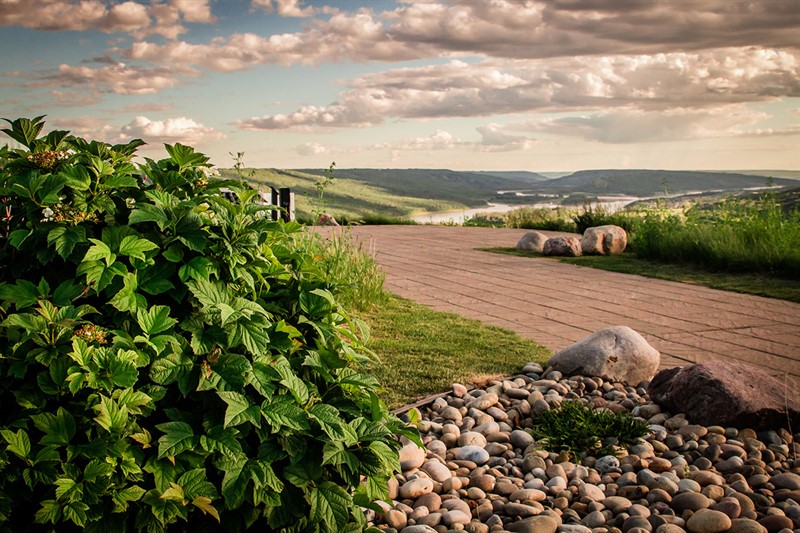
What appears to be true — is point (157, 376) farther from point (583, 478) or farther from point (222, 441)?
point (583, 478)

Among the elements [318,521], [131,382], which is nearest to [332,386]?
[318,521]

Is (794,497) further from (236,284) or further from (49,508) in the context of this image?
(49,508)

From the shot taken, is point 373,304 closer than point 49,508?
No

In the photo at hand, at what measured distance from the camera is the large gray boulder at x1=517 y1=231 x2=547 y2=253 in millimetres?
11434

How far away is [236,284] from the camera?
2.19 meters

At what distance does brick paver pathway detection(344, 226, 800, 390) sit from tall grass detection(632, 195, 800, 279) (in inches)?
53.7

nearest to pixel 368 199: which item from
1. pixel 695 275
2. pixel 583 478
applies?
pixel 695 275

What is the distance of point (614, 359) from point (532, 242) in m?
7.03

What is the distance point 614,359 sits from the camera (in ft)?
14.9

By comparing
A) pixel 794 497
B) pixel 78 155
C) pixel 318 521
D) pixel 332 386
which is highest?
pixel 78 155

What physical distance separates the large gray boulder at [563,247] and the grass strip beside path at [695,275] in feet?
0.51

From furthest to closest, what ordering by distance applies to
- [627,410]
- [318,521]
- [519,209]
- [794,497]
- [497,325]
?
[519,209]
[497,325]
[627,410]
[794,497]
[318,521]

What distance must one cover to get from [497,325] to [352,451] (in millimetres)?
4135

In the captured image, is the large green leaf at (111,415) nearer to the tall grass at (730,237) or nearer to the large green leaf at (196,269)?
the large green leaf at (196,269)
